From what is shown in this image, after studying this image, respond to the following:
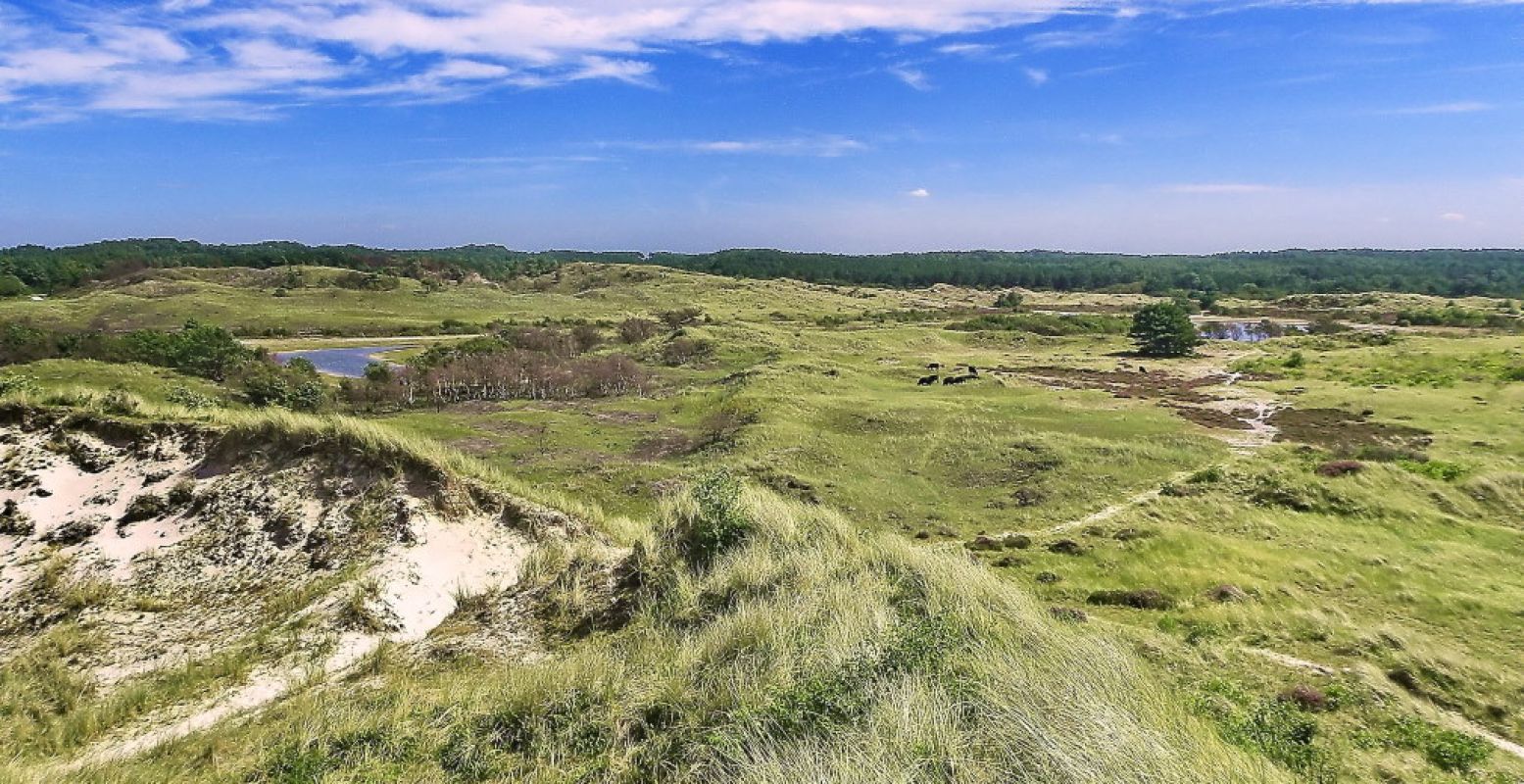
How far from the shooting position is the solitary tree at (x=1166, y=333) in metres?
86.8

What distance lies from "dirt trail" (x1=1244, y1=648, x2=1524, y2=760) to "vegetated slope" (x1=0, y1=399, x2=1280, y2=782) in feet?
30.2

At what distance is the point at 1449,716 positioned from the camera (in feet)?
41.9

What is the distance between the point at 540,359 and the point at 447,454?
59.8 metres

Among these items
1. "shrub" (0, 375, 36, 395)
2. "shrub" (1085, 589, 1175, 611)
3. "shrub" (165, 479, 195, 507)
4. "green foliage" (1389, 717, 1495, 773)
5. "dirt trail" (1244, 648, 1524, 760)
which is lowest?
"shrub" (1085, 589, 1175, 611)

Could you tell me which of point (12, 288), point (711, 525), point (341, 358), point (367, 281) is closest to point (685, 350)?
point (341, 358)

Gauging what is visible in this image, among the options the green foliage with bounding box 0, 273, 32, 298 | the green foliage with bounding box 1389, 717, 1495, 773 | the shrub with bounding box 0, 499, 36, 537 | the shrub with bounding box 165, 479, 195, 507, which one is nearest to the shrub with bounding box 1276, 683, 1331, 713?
the green foliage with bounding box 1389, 717, 1495, 773

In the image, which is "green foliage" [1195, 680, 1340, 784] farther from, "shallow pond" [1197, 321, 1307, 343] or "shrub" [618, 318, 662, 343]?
"shallow pond" [1197, 321, 1307, 343]

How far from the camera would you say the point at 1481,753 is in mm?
10461

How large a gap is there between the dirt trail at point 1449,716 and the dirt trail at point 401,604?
14999 millimetres

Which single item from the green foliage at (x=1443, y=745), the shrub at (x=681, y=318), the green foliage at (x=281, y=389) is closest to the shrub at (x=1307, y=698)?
the green foliage at (x=1443, y=745)

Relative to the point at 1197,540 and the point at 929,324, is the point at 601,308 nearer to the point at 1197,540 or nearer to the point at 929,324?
the point at 929,324

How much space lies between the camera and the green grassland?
21.4 feet

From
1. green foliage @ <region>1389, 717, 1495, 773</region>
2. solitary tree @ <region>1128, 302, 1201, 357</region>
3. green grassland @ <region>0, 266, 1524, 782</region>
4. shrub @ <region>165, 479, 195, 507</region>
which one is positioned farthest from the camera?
solitary tree @ <region>1128, 302, 1201, 357</region>

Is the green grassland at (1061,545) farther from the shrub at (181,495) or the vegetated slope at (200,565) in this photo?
the shrub at (181,495)
